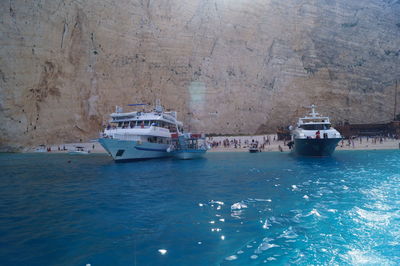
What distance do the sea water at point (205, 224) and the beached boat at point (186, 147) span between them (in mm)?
14891

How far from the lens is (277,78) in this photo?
Answer: 2144 inches

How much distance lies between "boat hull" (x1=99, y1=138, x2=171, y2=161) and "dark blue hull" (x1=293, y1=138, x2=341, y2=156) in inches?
603

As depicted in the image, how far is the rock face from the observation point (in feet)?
152

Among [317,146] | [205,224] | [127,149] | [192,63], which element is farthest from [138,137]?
[192,63]

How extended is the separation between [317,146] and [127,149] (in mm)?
18456

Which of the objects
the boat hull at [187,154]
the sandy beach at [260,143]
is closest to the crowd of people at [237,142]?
the sandy beach at [260,143]

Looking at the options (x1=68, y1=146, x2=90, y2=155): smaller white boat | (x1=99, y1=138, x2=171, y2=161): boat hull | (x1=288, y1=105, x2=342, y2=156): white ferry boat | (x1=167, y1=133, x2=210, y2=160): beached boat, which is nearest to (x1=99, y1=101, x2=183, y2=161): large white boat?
(x1=99, y1=138, x2=171, y2=161): boat hull

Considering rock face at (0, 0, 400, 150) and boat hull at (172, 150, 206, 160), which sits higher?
rock face at (0, 0, 400, 150)

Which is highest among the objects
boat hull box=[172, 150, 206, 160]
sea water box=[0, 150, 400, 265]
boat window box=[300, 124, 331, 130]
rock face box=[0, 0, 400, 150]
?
rock face box=[0, 0, 400, 150]

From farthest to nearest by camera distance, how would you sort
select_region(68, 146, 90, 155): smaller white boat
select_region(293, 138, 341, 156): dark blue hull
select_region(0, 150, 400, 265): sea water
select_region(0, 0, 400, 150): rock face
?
select_region(0, 0, 400, 150): rock face, select_region(68, 146, 90, 155): smaller white boat, select_region(293, 138, 341, 156): dark blue hull, select_region(0, 150, 400, 265): sea water

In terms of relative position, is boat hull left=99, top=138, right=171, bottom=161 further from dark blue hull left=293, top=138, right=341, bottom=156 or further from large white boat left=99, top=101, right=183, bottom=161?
dark blue hull left=293, top=138, right=341, bottom=156

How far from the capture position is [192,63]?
53062 millimetres

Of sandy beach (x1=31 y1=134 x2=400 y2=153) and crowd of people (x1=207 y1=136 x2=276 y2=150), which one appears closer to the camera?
sandy beach (x1=31 y1=134 x2=400 y2=153)

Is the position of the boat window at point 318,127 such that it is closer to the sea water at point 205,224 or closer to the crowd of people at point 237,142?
the crowd of people at point 237,142
